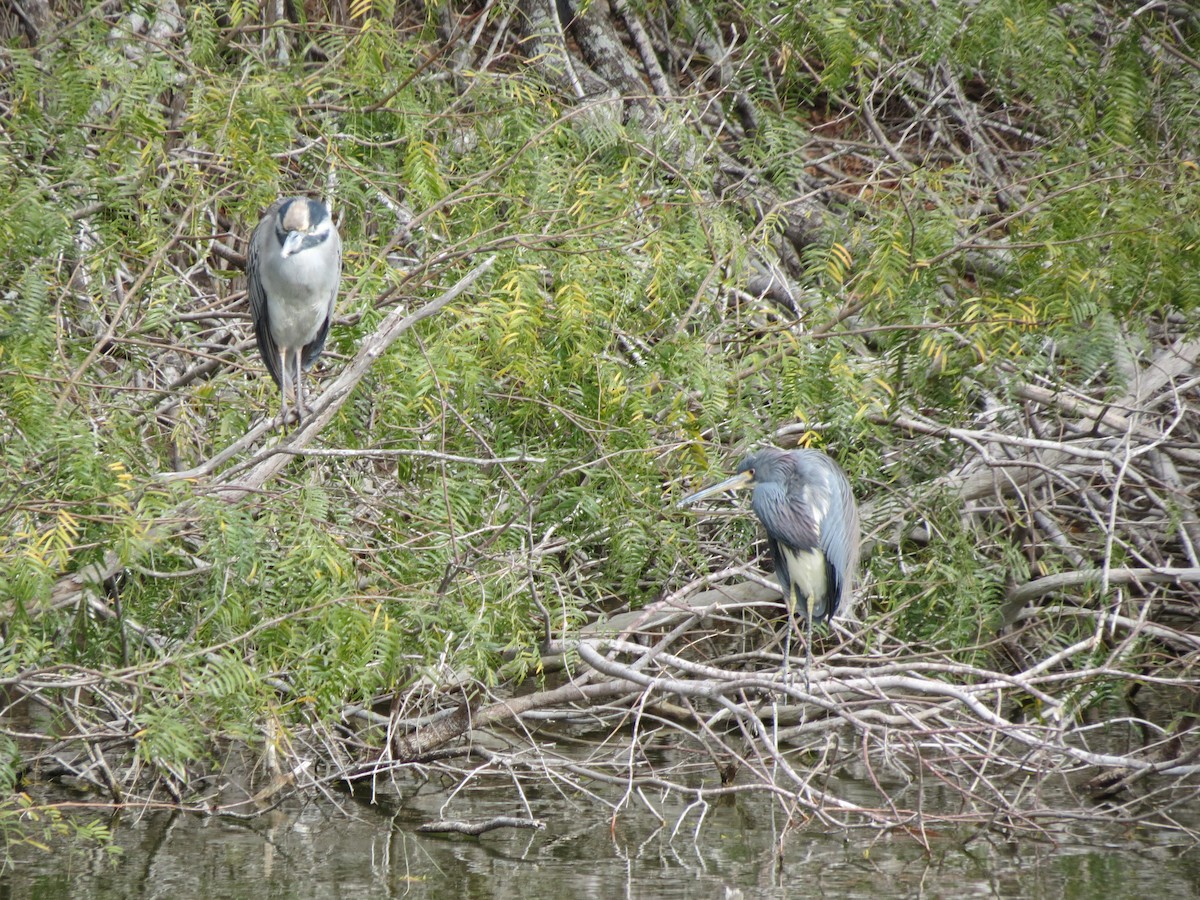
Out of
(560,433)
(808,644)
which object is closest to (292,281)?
(560,433)

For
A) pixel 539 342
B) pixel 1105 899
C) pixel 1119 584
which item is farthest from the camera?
pixel 1119 584

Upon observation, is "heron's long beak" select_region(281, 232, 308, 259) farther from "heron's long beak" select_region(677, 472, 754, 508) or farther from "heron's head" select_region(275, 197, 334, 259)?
"heron's long beak" select_region(677, 472, 754, 508)

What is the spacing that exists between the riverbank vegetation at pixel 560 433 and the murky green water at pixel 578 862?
0.16 meters

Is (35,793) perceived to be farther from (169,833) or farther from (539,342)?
(539,342)

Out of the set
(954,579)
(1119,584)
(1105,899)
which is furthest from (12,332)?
(1119,584)

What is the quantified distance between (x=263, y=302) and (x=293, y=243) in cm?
36

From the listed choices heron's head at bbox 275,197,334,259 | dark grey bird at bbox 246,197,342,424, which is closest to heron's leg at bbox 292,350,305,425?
dark grey bird at bbox 246,197,342,424

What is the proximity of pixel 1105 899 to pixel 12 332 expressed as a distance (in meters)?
3.53

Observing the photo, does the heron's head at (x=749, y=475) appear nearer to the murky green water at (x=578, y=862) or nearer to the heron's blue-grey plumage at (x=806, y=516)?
the heron's blue-grey plumage at (x=806, y=516)

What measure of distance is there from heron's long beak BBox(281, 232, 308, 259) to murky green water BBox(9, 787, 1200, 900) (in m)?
1.86

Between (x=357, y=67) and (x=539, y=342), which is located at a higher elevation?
(x=357, y=67)

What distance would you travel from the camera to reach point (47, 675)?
12.9ft

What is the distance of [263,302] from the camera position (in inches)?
187

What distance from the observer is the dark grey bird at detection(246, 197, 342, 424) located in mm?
4602
